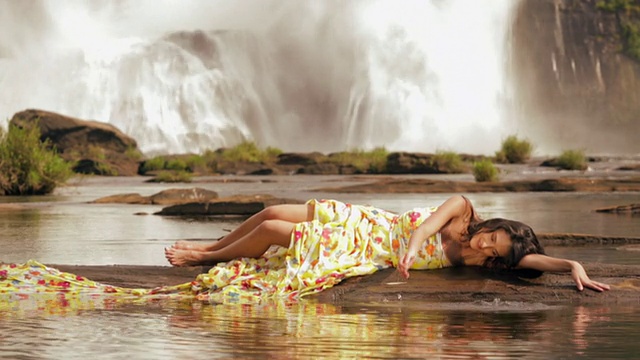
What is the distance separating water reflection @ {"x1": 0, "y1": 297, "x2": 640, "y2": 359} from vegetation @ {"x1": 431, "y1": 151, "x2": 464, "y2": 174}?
2047cm

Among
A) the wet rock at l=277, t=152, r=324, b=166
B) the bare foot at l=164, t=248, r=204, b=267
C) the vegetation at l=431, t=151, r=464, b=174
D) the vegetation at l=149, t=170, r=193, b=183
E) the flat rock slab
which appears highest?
the wet rock at l=277, t=152, r=324, b=166

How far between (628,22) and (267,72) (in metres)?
17.0

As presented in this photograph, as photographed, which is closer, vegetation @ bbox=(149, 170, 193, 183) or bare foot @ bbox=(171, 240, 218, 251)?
bare foot @ bbox=(171, 240, 218, 251)

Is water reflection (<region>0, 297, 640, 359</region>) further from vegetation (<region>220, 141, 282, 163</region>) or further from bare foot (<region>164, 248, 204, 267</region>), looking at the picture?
vegetation (<region>220, 141, 282, 163</region>)

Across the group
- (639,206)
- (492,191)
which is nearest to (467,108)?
(492,191)

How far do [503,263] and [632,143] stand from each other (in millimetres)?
44455

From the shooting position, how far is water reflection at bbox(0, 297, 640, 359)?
3.99m

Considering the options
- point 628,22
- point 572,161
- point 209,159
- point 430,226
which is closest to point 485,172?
point 572,161

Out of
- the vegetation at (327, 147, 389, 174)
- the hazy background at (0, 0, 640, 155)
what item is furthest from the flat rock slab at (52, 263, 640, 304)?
the hazy background at (0, 0, 640, 155)

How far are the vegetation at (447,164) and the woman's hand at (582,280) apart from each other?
66.4 feet

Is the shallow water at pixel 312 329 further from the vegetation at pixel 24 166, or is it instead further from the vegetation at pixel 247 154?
the vegetation at pixel 247 154

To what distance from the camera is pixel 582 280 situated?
5465 mm

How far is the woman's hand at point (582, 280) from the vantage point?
5.44 m

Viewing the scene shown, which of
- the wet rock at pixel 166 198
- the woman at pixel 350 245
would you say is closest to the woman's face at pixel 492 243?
the woman at pixel 350 245
